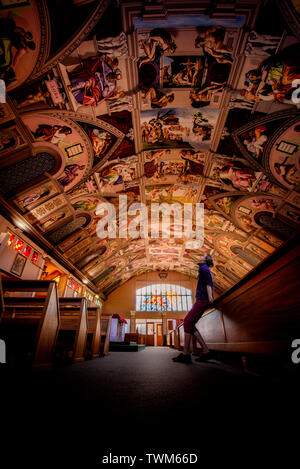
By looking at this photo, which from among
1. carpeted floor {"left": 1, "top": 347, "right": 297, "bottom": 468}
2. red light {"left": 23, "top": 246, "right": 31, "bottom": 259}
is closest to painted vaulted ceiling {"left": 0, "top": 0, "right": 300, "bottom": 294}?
red light {"left": 23, "top": 246, "right": 31, "bottom": 259}

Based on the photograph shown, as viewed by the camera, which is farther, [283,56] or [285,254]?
[283,56]

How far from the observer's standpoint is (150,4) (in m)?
4.62

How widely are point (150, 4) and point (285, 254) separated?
6392mm

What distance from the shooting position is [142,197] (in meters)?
10.4

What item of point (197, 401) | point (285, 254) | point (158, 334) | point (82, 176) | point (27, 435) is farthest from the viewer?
point (158, 334)

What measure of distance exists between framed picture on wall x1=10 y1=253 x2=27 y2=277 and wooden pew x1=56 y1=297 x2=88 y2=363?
4.10 meters

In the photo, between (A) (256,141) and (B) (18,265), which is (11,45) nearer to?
(B) (18,265)

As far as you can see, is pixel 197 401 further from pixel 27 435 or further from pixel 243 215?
pixel 243 215

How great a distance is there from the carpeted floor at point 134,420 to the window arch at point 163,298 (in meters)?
19.9

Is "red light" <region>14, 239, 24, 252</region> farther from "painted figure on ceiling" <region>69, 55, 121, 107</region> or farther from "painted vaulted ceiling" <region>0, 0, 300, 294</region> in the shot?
"painted figure on ceiling" <region>69, 55, 121, 107</region>

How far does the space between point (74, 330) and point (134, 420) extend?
3.49 m

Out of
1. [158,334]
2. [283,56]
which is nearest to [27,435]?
[283,56]
